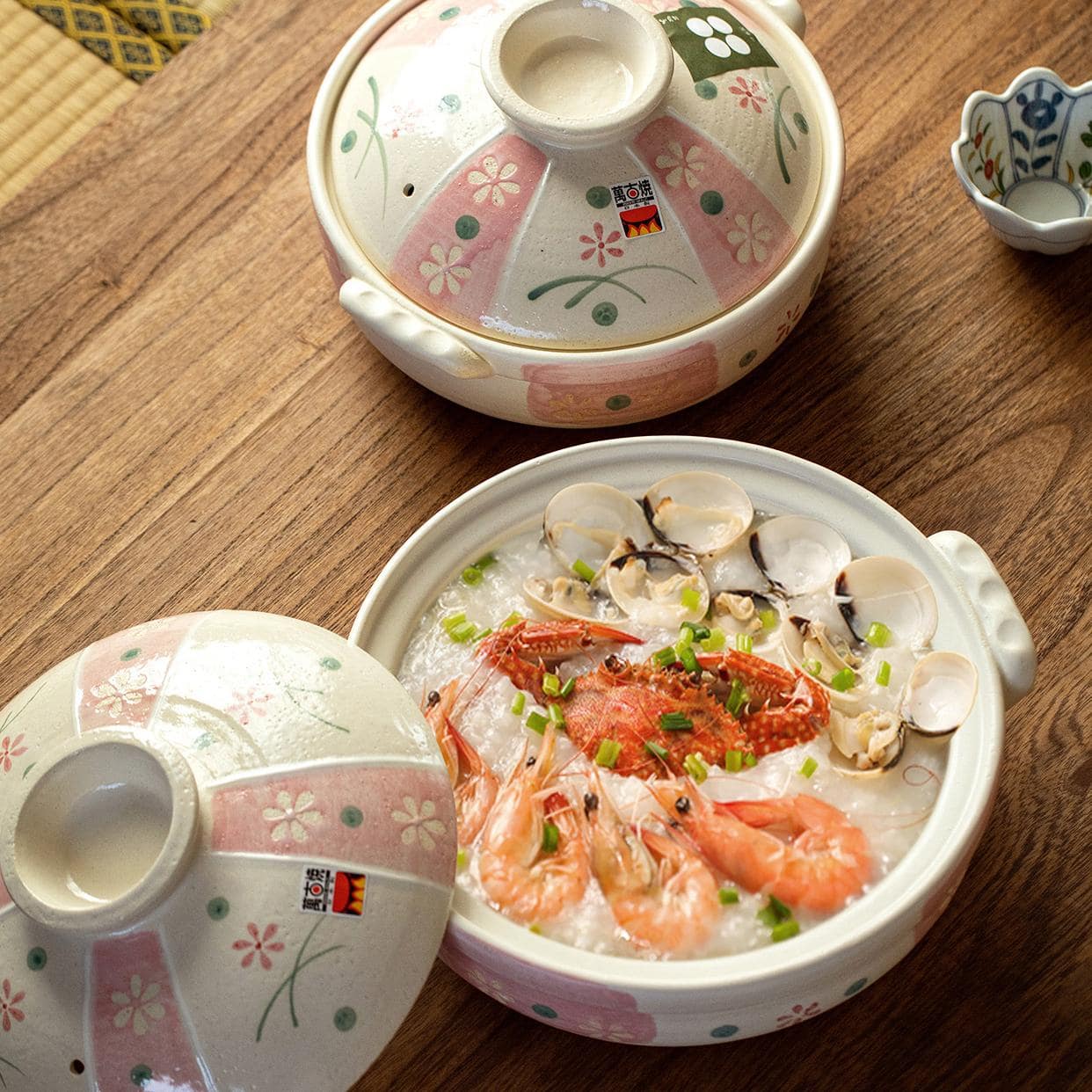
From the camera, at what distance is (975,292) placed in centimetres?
187

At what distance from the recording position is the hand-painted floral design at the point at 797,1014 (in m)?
1.26

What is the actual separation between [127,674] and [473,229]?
0.67 meters

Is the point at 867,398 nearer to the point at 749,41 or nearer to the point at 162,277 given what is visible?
the point at 749,41

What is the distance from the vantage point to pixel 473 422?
182 centimetres

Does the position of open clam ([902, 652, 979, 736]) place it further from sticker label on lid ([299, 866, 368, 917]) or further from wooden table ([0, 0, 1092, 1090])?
sticker label on lid ([299, 866, 368, 917])

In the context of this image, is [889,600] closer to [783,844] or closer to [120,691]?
[783,844]

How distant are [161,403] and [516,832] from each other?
35.5 inches

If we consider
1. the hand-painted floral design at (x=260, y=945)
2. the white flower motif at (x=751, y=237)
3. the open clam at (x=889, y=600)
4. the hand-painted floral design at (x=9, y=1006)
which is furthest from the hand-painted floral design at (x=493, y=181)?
the hand-painted floral design at (x=9, y=1006)

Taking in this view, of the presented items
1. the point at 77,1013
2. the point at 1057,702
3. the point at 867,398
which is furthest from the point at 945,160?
the point at 77,1013

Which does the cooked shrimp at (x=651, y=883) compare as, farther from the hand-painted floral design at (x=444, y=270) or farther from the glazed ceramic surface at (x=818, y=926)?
the hand-painted floral design at (x=444, y=270)

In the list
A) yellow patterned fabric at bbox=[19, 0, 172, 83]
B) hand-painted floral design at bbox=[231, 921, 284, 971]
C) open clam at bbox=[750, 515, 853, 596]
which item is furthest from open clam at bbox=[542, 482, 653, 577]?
yellow patterned fabric at bbox=[19, 0, 172, 83]

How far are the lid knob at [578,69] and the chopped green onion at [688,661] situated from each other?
1.98ft

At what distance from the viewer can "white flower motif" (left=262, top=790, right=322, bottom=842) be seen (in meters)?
1.19

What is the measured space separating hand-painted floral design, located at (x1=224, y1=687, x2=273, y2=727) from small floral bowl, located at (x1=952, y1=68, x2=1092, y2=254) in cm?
120
